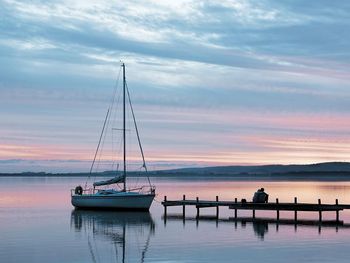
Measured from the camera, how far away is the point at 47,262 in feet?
85.0

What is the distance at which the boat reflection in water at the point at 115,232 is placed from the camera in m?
28.8

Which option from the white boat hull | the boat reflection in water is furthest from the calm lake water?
the white boat hull

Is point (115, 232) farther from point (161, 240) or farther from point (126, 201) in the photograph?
point (126, 201)

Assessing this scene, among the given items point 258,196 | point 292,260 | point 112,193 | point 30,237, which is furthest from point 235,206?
point 292,260

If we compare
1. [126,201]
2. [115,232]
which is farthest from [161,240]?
[126,201]

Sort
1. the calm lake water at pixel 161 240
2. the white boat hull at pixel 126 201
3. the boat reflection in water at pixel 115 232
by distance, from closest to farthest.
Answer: the calm lake water at pixel 161 240
the boat reflection in water at pixel 115 232
the white boat hull at pixel 126 201

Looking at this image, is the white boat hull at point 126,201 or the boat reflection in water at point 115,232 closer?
the boat reflection in water at point 115,232

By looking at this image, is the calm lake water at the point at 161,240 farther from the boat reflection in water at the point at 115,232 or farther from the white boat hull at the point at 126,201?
the white boat hull at the point at 126,201

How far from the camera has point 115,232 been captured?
3844cm

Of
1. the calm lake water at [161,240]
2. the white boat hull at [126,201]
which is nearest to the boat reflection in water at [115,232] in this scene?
the calm lake water at [161,240]

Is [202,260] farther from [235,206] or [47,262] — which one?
[235,206]

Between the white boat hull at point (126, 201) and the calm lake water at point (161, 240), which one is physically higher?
the white boat hull at point (126, 201)

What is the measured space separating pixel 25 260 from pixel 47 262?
3.70 ft

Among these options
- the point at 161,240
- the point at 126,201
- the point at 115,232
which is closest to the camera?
the point at 161,240
